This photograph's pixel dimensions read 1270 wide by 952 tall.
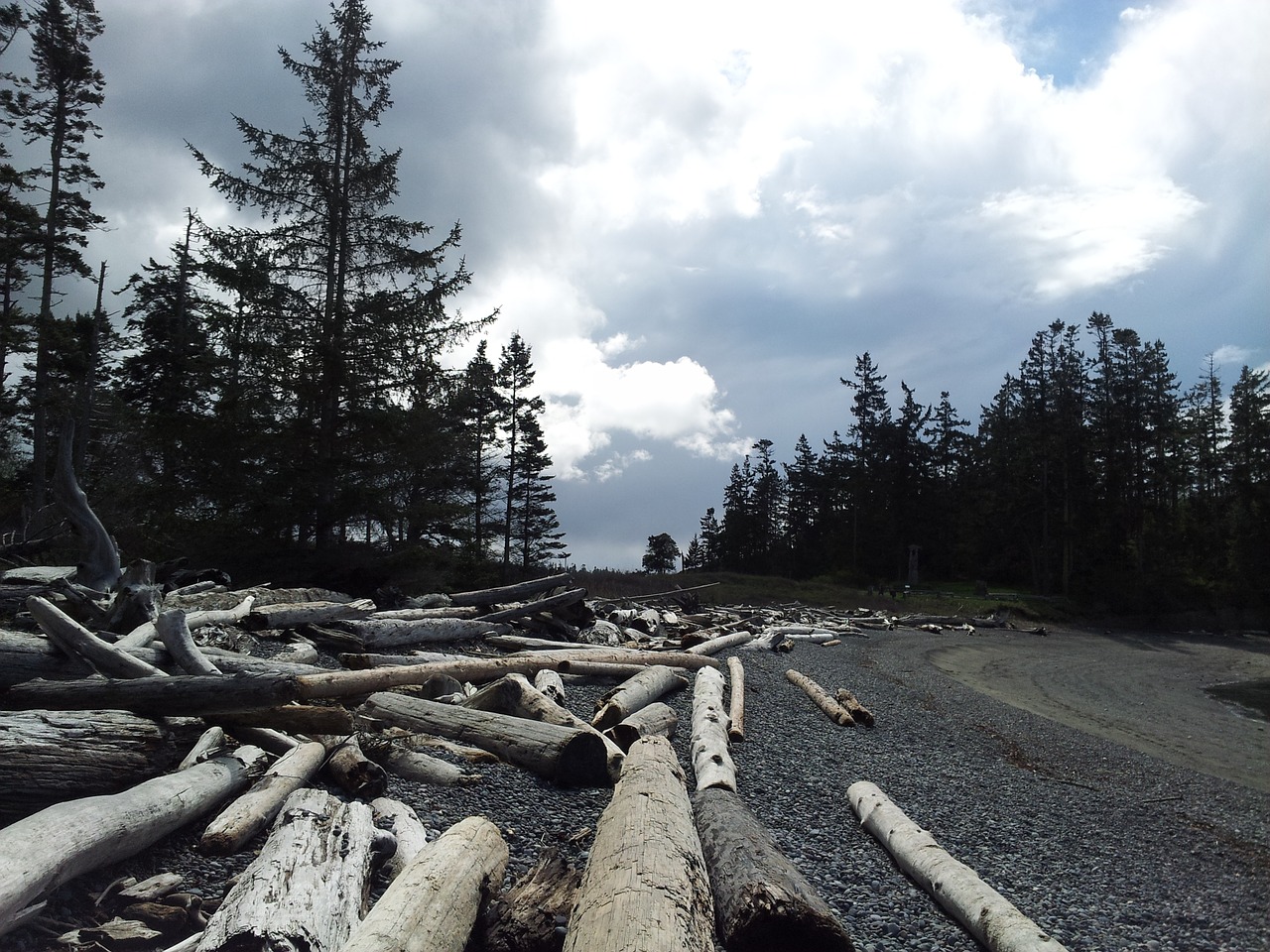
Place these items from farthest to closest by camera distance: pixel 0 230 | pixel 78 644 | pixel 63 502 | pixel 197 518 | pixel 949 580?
1. pixel 949 580
2. pixel 0 230
3. pixel 197 518
4. pixel 63 502
5. pixel 78 644

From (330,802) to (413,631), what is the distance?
23.8 feet

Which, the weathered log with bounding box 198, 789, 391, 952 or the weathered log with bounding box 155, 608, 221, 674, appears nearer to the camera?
the weathered log with bounding box 198, 789, 391, 952

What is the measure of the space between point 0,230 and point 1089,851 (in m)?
29.1

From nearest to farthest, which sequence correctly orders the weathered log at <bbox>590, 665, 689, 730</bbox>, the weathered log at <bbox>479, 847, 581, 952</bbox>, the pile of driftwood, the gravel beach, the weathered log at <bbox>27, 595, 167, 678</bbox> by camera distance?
the pile of driftwood, the weathered log at <bbox>479, 847, 581, 952</bbox>, the gravel beach, the weathered log at <bbox>27, 595, 167, 678</bbox>, the weathered log at <bbox>590, 665, 689, 730</bbox>

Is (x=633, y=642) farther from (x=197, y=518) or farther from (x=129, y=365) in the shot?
(x=129, y=365)

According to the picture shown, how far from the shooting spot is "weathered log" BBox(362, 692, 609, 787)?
6.16 m

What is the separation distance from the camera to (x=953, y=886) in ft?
15.7

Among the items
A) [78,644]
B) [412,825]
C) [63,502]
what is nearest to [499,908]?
[412,825]

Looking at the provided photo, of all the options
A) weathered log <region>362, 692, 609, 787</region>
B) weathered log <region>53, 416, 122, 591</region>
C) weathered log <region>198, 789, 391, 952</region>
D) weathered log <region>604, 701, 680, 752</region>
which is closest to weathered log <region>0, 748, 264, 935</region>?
weathered log <region>198, 789, 391, 952</region>

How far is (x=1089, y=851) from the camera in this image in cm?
645

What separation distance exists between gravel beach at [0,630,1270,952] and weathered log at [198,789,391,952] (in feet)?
1.49

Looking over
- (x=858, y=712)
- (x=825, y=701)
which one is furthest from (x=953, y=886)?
(x=825, y=701)

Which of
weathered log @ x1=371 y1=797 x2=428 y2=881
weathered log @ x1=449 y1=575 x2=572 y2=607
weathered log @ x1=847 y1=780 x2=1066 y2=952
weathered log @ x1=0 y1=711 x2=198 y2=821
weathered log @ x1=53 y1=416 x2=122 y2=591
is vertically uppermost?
weathered log @ x1=53 y1=416 x2=122 y2=591

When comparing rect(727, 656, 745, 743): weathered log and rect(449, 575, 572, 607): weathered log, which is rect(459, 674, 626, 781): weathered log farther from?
rect(449, 575, 572, 607): weathered log
